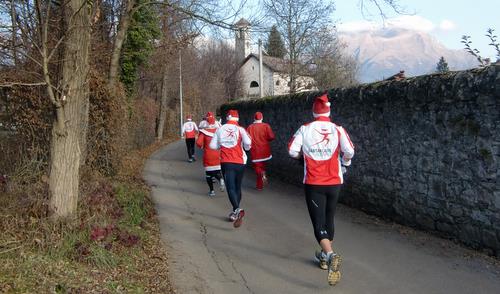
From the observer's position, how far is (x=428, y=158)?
7.42 metres

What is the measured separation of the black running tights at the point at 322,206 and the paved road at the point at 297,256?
0.50m

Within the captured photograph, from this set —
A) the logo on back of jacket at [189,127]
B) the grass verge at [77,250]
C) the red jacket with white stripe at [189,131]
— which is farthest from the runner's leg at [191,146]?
the grass verge at [77,250]

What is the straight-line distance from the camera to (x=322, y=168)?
6.00 metres

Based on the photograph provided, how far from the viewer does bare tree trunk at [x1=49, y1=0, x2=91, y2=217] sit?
6.65 metres

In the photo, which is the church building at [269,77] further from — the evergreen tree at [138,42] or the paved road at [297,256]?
the paved road at [297,256]

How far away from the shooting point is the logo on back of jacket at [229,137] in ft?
29.6

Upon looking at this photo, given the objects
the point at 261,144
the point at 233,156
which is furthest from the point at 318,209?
the point at 261,144

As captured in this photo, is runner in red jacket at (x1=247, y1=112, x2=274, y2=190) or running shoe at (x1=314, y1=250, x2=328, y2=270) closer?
running shoe at (x1=314, y1=250, x2=328, y2=270)

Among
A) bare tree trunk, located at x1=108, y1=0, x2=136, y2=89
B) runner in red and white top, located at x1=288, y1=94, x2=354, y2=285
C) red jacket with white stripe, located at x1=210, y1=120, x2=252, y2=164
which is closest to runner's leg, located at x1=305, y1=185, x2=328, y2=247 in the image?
runner in red and white top, located at x1=288, y1=94, x2=354, y2=285

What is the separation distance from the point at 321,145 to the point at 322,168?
278mm

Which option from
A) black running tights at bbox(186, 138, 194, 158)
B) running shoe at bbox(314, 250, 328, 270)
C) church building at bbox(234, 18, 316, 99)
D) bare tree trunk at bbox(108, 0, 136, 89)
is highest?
church building at bbox(234, 18, 316, 99)

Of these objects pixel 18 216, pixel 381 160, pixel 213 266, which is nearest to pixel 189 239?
pixel 213 266

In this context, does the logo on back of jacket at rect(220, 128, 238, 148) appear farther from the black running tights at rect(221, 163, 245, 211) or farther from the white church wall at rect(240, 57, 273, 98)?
the white church wall at rect(240, 57, 273, 98)

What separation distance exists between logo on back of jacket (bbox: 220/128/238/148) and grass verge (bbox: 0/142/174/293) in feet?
6.53
